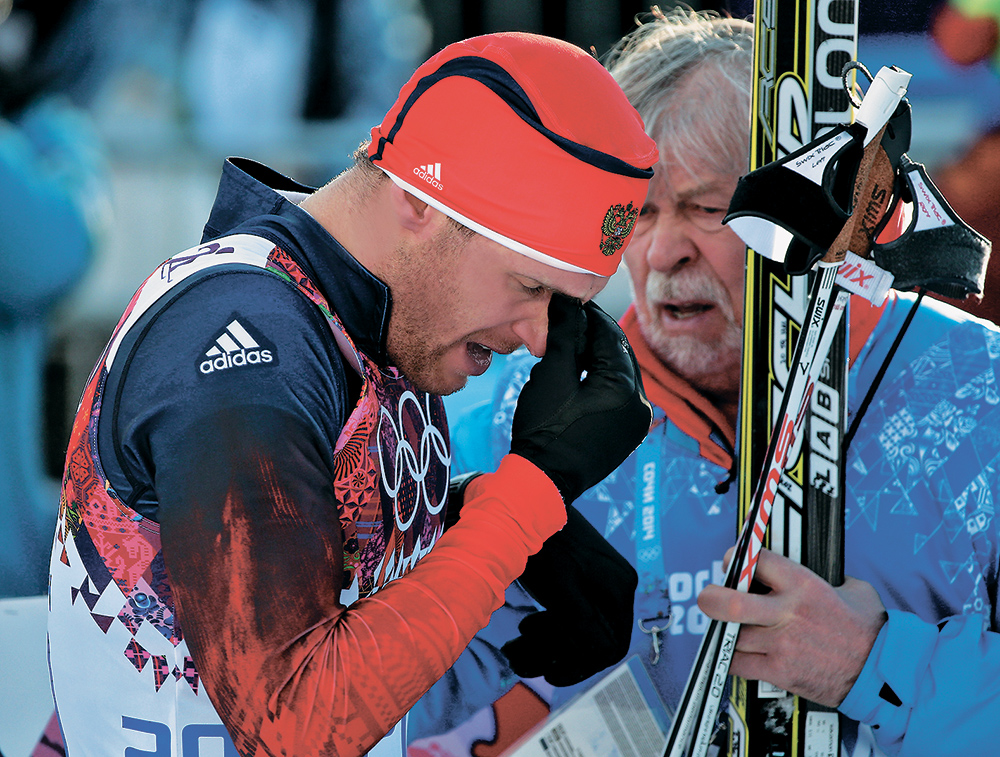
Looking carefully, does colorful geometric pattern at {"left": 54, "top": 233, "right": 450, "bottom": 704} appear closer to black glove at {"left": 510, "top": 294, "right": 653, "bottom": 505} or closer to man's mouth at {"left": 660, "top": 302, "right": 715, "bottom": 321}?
black glove at {"left": 510, "top": 294, "right": 653, "bottom": 505}

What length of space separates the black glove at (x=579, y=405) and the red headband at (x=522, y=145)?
0.16 meters

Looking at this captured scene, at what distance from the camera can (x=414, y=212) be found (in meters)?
0.97

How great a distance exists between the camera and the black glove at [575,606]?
49.1 inches

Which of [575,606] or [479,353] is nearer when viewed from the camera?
[479,353]

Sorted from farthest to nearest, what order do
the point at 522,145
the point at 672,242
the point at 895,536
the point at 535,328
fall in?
the point at 672,242
the point at 895,536
the point at 535,328
the point at 522,145

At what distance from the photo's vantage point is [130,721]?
922 mm

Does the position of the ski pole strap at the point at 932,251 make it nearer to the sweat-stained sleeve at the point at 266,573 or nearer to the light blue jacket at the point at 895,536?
the light blue jacket at the point at 895,536

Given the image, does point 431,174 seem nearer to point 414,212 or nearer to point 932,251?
point 414,212

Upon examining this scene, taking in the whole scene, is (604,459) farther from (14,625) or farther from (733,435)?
(14,625)

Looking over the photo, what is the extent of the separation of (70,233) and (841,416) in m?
1.72

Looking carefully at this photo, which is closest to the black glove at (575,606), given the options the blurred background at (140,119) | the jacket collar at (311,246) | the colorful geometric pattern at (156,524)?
the colorful geometric pattern at (156,524)

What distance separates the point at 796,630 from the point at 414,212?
69 cm

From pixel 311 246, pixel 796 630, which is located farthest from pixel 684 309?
pixel 311 246

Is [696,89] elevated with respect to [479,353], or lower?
elevated
